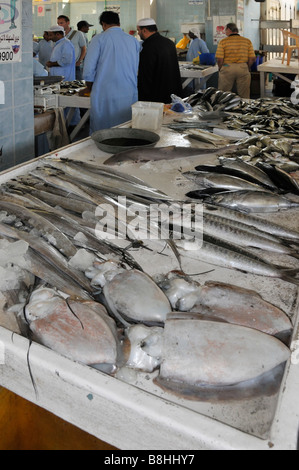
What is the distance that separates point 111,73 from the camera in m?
4.97

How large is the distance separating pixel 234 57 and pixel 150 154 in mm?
7038

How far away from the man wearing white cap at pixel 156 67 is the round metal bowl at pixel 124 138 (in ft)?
8.89

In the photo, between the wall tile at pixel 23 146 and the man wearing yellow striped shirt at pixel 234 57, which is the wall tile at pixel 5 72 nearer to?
the wall tile at pixel 23 146

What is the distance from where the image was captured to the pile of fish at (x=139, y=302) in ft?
3.54

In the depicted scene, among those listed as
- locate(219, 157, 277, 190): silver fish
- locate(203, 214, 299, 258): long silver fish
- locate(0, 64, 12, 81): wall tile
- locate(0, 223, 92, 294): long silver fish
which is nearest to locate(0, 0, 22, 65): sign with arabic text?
locate(0, 64, 12, 81): wall tile

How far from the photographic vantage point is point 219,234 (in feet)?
5.76

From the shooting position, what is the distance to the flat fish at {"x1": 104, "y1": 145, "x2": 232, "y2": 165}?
276 cm

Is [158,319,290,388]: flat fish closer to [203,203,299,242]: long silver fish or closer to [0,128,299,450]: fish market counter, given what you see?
[0,128,299,450]: fish market counter

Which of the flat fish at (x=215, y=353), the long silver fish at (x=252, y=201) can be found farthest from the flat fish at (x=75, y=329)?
the long silver fish at (x=252, y=201)

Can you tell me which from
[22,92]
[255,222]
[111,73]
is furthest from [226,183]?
[111,73]

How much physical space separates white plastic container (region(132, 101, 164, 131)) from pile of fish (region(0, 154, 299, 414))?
1874 millimetres

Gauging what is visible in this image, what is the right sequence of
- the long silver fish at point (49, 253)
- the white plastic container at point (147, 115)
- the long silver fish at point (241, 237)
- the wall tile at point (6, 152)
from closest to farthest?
the long silver fish at point (49, 253) < the long silver fish at point (241, 237) < the white plastic container at point (147, 115) < the wall tile at point (6, 152)
